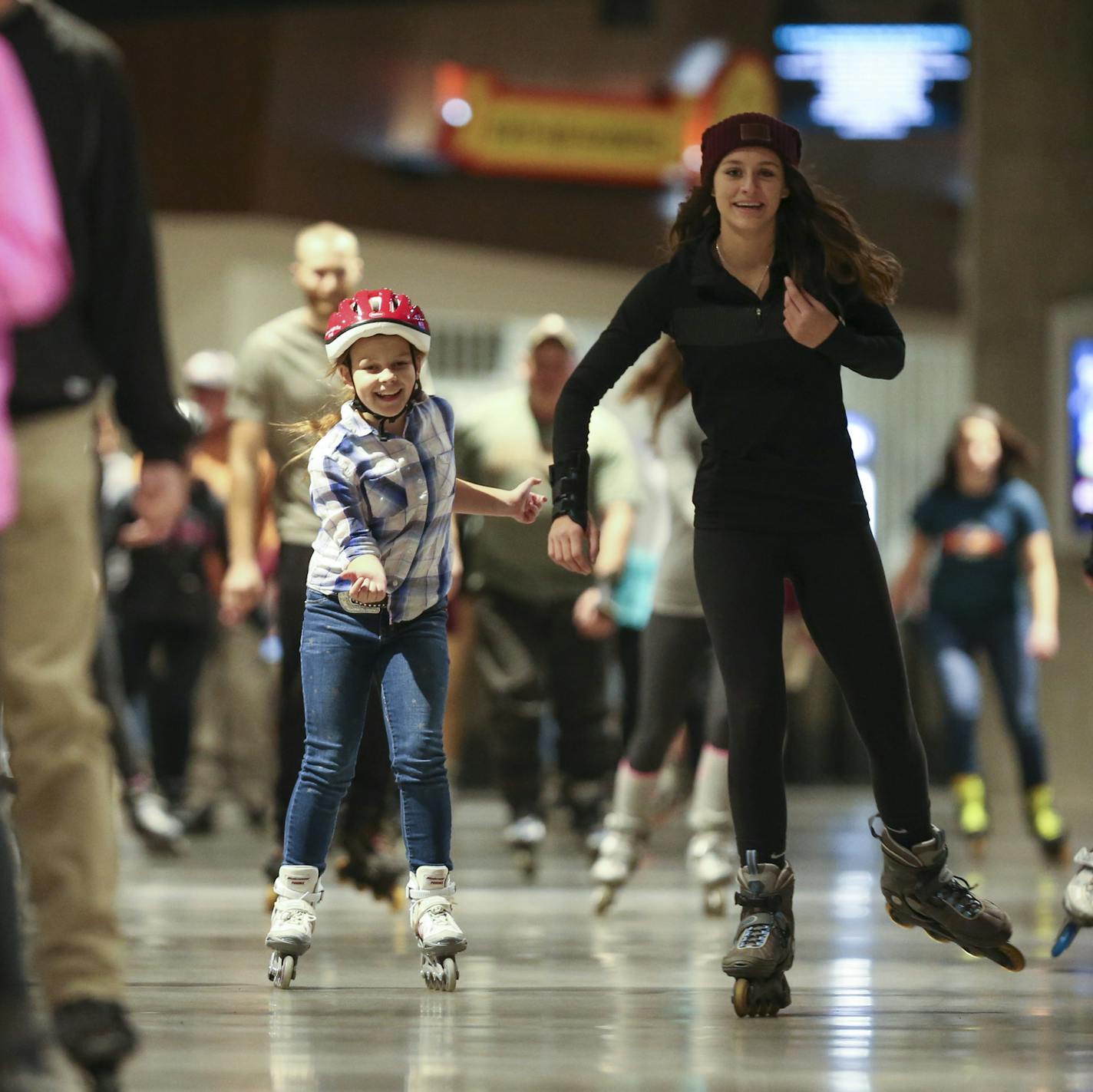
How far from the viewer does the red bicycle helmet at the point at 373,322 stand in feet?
16.0

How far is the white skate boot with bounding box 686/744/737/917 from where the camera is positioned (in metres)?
6.28

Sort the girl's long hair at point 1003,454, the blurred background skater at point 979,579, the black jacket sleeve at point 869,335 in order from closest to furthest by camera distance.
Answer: the black jacket sleeve at point 869,335 → the blurred background skater at point 979,579 → the girl's long hair at point 1003,454

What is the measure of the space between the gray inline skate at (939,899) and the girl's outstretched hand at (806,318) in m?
1.03

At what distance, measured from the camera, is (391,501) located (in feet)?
15.8

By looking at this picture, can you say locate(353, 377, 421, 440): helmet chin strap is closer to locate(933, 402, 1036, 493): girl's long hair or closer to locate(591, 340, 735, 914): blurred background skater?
locate(591, 340, 735, 914): blurred background skater

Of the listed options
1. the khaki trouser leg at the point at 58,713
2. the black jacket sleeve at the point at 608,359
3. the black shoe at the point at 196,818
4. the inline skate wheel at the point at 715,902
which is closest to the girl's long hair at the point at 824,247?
the black jacket sleeve at the point at 608,359

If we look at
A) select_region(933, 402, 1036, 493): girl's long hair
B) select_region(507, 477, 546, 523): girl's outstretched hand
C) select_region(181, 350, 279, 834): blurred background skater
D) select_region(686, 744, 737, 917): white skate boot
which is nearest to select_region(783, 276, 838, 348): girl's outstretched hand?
select_region(507, 477, 546, 523): girl's outstretched hand

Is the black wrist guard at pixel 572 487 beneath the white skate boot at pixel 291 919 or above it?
above

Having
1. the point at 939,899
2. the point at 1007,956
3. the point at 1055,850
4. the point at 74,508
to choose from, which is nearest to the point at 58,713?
the point at 74,508

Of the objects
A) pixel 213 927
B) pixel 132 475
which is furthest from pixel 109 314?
pixel 132 475

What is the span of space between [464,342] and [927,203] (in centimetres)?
492

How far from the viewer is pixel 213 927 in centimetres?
595

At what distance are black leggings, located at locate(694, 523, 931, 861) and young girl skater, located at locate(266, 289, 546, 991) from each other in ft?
1.87

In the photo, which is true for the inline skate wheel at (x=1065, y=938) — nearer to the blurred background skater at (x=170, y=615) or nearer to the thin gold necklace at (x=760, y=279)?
the thin gold necklace at (x=760, y=279)
